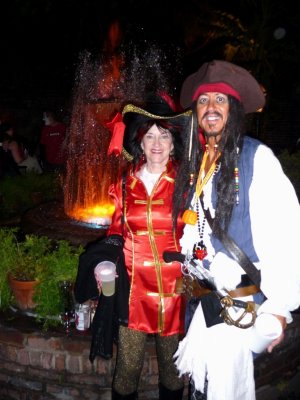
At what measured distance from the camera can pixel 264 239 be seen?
2.12 m

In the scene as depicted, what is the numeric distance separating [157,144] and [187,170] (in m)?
0.37

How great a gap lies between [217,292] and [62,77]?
15.0 metres

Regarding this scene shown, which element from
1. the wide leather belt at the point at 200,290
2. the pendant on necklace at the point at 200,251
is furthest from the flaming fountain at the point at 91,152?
the pendant on necklace at the point at 200,251

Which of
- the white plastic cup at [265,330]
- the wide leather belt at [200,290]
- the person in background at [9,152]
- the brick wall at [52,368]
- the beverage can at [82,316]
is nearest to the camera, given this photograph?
the white plastic cup at [265,330]

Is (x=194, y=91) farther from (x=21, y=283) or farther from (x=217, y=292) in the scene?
(x=21, y=283)

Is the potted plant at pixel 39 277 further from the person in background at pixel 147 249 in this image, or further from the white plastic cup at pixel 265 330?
the white plastic cup at pixel 265 330

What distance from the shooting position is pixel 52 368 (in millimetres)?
3387

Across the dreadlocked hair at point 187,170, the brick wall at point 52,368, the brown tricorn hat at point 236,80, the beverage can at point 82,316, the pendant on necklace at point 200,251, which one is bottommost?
the brick wall at point 52,368

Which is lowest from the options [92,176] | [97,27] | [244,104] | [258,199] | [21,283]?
[21,283]

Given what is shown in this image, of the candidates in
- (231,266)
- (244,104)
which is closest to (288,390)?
(231,266)

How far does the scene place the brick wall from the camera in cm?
332

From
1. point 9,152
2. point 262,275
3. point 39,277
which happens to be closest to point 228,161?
point 262,275

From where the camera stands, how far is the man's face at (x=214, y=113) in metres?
2.30

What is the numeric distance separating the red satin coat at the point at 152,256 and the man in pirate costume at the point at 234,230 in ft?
1.24
